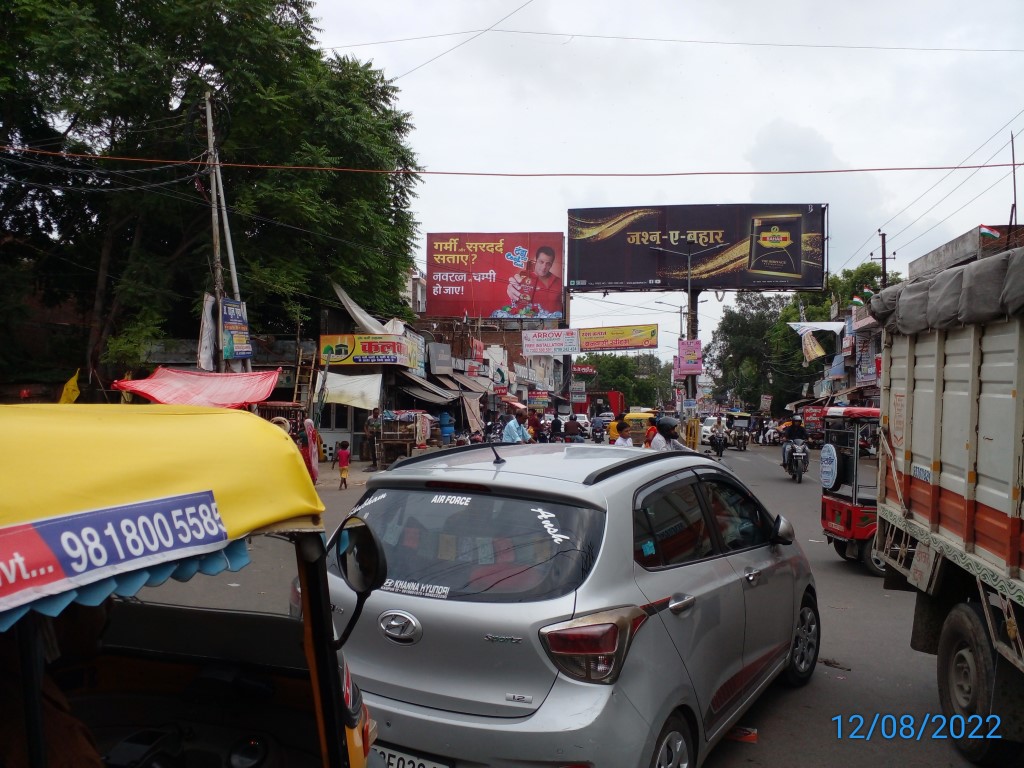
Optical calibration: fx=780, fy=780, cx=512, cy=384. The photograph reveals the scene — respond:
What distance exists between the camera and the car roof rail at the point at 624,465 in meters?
3.51

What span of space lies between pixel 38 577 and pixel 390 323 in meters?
25.5

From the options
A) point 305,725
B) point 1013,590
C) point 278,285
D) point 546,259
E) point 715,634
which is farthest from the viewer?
point 546,259

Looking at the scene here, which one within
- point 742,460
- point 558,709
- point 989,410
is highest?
point 989,410

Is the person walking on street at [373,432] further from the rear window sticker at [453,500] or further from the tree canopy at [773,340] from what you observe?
the tree canopy at [773,340]

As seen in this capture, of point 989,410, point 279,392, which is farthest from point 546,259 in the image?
point 989,410

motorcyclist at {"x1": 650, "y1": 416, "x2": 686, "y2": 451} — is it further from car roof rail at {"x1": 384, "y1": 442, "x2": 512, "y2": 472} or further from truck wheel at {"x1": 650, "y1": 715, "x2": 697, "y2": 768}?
truck wheel at {"x1": 650, "y1": 715, "x2": 697, "y2": 768}

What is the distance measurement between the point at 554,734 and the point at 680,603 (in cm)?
86

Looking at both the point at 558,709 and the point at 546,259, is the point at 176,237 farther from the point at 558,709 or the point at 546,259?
the point at 558,709

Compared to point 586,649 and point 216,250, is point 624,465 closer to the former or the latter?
point 586,649

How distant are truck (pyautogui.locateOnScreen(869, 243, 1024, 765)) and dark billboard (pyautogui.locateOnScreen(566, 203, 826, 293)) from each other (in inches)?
1401

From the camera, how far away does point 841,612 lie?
7.36 m

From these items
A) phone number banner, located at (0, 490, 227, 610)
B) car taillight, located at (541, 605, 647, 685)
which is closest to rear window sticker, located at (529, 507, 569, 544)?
car taillight, located at (541, 605, 647, 685)

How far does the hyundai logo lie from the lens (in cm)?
314

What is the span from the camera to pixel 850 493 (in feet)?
30.0
